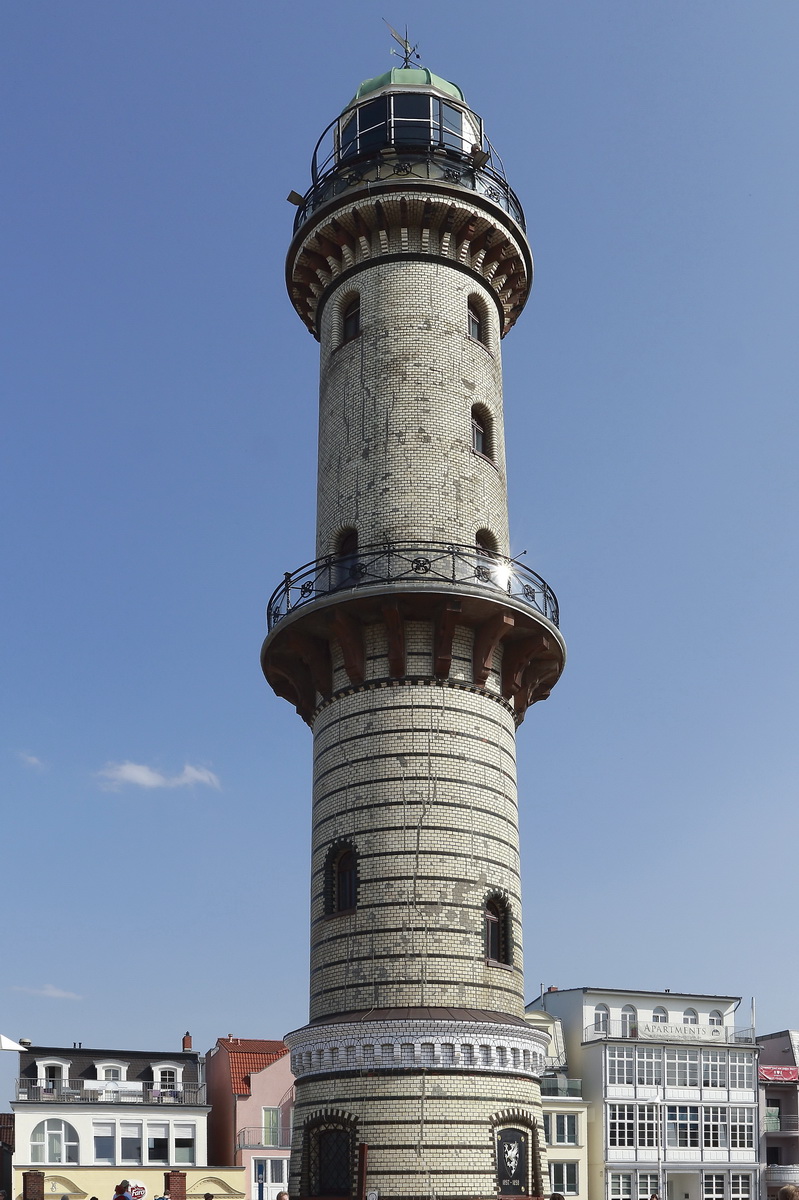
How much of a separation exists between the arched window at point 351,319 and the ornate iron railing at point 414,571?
638 cm

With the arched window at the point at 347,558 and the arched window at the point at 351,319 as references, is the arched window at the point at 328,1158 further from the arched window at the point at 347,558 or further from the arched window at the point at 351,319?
the arched window at the point at 351,319

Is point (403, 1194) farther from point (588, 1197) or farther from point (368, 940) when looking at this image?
point (588, 1197)

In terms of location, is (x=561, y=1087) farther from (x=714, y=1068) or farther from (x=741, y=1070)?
(x=741, y=1070)

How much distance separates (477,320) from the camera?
3247 cm

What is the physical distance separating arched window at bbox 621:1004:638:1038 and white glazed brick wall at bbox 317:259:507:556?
3704cm

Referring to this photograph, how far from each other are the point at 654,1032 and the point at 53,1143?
1064 inches

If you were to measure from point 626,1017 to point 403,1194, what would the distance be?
3934 cm

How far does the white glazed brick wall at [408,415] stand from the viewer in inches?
1135

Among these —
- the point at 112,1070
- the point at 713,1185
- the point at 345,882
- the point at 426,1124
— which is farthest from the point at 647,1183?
the point at 345,882

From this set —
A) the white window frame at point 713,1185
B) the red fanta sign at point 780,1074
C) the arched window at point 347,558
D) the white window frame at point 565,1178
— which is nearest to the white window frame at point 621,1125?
the white window frame at point 565,1178

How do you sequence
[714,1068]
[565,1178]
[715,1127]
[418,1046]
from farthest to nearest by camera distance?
1. [714,1068]
2. [715,1127]
3. [565,1178]
4. [418,1046]

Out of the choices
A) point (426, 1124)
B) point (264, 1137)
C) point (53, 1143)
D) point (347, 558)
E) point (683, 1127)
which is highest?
point (347, 558)

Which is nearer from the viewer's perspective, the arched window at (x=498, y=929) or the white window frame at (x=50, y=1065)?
the arched window at (x=498, y=929)

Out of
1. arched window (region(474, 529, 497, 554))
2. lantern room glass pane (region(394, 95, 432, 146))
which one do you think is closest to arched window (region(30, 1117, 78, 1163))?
arched window (region(474, 529, 497, 554))
